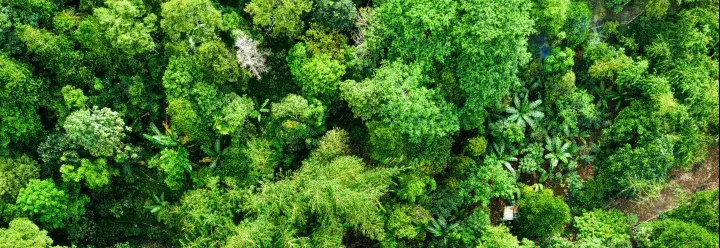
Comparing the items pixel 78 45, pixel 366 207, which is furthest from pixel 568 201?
pixel 78 45

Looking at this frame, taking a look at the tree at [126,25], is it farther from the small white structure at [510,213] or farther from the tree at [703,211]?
the tree at [703,211]

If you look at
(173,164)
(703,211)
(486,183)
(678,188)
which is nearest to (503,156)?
(486,183)

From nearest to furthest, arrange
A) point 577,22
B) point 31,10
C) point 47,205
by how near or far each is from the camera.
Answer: point 31,10 → point 47,205 → point 577,22

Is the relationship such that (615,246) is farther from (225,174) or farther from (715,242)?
(225,174)

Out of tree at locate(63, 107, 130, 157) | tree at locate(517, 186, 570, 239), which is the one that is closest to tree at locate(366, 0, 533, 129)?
tree at locate(517, 186, 570, 239)

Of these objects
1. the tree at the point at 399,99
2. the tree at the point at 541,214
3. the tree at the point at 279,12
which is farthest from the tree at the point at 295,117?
the tree at the point at 541,214

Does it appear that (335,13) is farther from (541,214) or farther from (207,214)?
(541,214)
